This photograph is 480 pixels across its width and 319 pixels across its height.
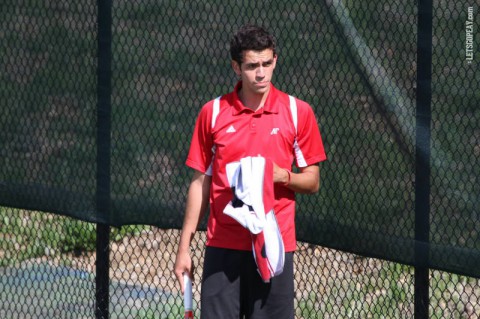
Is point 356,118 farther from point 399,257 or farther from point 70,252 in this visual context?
point 70,252

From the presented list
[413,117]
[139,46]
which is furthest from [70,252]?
[413,117]

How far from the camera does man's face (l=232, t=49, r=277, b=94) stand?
4.50 m

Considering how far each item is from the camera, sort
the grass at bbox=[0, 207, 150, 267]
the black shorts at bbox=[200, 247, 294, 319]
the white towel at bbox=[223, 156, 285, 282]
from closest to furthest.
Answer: the white towel at bbox=[223, 156, 285, 282] < the black shorts at bbox=[200, 247, 294, 319] < the grass at bbox=[0, 207, 150, 267]

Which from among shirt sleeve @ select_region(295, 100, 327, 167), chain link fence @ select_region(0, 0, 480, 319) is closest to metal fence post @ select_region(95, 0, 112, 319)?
chain link fence @ select_region(0, 0, 480, 319)

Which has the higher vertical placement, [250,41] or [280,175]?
[250,41]

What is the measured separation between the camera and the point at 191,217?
186 inches

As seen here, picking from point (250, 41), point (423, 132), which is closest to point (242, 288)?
point (250, 41)

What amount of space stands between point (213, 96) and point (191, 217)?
1.25m

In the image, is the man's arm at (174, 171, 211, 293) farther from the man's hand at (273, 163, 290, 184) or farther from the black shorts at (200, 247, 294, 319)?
the man's hand at (273, 163, 290, 184)

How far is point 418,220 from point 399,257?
208 mm

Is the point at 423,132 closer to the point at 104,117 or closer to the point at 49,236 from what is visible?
the point at 104,117

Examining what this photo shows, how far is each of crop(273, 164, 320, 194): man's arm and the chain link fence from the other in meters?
0.71

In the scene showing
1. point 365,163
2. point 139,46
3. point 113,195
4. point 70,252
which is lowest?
point 70,252

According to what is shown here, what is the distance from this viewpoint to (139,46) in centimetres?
611
